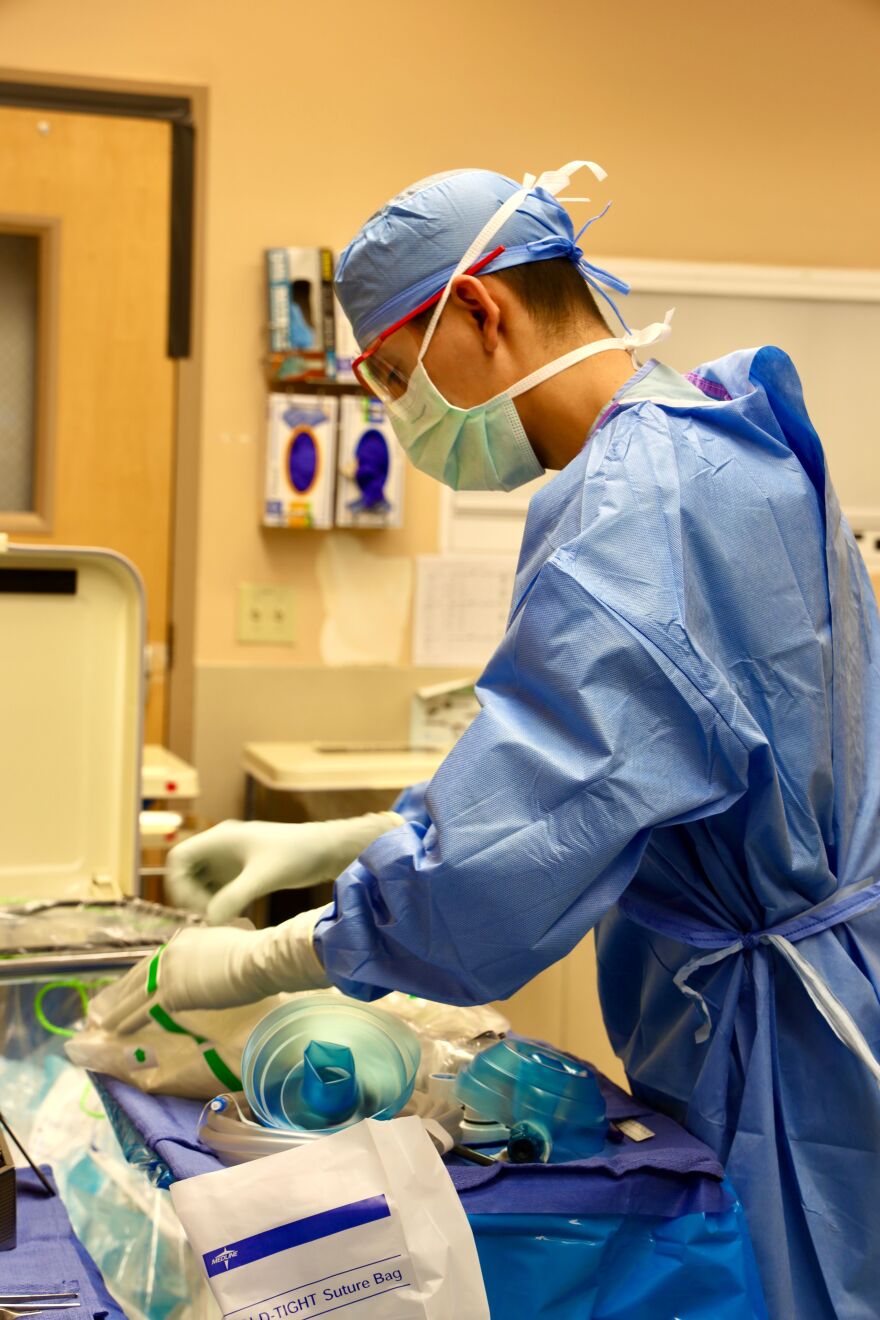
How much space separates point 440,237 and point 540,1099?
0.71 meters

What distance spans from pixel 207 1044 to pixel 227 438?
78.1 inches

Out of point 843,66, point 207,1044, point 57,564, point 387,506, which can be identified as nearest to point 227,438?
point 387,506

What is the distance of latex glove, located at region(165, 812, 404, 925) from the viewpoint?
1.28 m

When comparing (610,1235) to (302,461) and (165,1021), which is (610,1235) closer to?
(165,1021)

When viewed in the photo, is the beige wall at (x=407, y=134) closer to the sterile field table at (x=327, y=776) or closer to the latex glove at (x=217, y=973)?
the sterile field table at (x=327, y=776)

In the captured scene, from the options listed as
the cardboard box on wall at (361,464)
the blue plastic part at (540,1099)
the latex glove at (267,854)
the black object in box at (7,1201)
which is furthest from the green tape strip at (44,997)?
the cardboard box on wall at (361,464)

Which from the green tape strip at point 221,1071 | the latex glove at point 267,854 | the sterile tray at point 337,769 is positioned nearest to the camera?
the green tape strip at point 221,1071

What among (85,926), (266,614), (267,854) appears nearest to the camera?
(267,854)

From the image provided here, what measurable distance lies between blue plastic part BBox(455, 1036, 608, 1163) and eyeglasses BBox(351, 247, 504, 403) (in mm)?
595

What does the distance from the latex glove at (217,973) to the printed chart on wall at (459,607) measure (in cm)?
192

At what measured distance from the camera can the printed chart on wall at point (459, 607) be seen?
121 inches

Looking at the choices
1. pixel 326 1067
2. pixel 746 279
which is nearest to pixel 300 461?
pixel 746 279

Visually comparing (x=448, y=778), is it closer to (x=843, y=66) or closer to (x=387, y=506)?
(x=387, y=506)

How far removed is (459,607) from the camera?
310 centimetres
